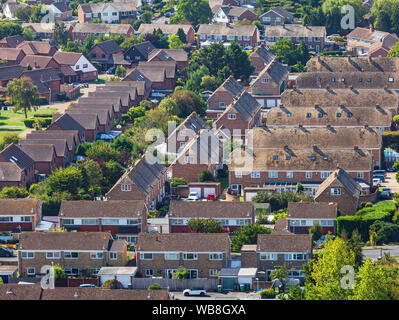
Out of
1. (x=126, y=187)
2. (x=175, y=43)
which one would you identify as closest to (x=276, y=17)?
(x=175, y=43)

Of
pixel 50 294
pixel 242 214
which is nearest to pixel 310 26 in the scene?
pixel 242 214

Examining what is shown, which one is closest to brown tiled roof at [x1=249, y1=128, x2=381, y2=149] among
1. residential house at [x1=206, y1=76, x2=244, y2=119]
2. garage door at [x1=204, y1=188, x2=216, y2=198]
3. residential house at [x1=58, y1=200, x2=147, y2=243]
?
garage door at [x1=204, y1=188, x2=216, y2=198]

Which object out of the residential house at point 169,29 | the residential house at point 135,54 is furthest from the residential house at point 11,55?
the residential house at point 169,29

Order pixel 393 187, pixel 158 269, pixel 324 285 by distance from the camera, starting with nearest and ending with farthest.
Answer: pixel 324 285, pixel 158 269, pixel 393 187

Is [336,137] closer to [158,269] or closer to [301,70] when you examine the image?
[158,269]

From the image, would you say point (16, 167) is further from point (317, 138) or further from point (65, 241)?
point (317, 138)
